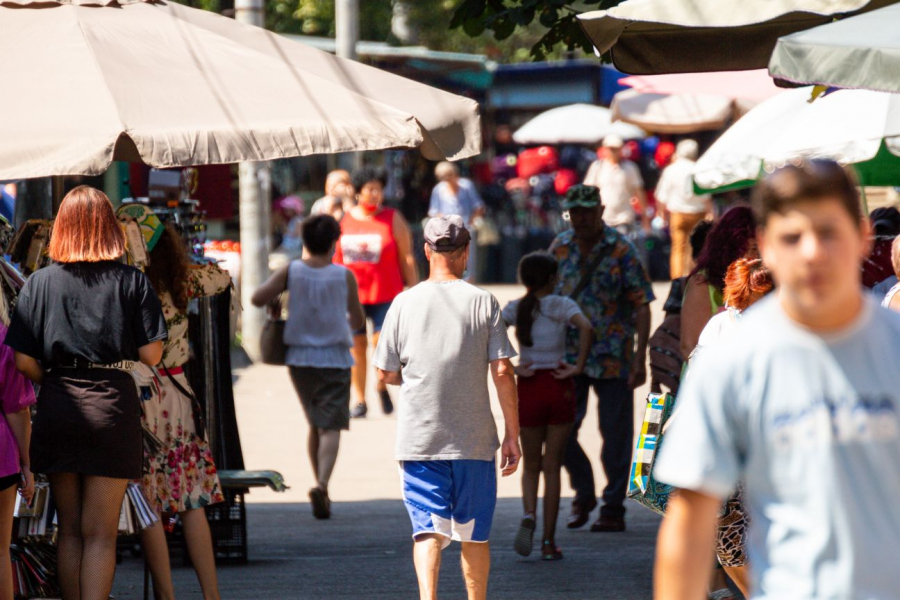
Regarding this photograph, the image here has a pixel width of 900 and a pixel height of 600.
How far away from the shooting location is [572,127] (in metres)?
23.5

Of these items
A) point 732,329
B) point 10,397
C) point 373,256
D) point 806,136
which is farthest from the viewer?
point 373,256

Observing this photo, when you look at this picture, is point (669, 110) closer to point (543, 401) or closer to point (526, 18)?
point (526, 18)

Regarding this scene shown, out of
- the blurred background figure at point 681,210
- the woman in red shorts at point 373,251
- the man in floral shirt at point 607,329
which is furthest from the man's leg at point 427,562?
the blurred background figure at point 681,210

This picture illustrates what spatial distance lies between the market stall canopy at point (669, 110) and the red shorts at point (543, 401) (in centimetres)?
485

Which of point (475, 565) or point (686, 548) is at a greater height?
point (686, 548)

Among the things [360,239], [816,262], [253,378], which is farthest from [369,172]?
[816,262]

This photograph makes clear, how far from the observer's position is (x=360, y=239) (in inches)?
439

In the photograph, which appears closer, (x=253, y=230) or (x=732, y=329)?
(x=732, y=329)

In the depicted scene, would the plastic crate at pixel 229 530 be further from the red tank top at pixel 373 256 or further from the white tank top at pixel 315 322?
the red tank top at pixel 373 256

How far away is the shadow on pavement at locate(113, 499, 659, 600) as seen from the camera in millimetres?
6277

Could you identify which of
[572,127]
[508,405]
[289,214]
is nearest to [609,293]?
[508,405]

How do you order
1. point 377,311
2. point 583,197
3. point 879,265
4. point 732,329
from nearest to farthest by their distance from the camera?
1. point 732,329
2. point 879,265
3. point 583,197
4. point 377,311

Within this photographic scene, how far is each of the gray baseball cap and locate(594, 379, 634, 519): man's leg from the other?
252 cm

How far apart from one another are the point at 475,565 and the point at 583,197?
276 centimetres
